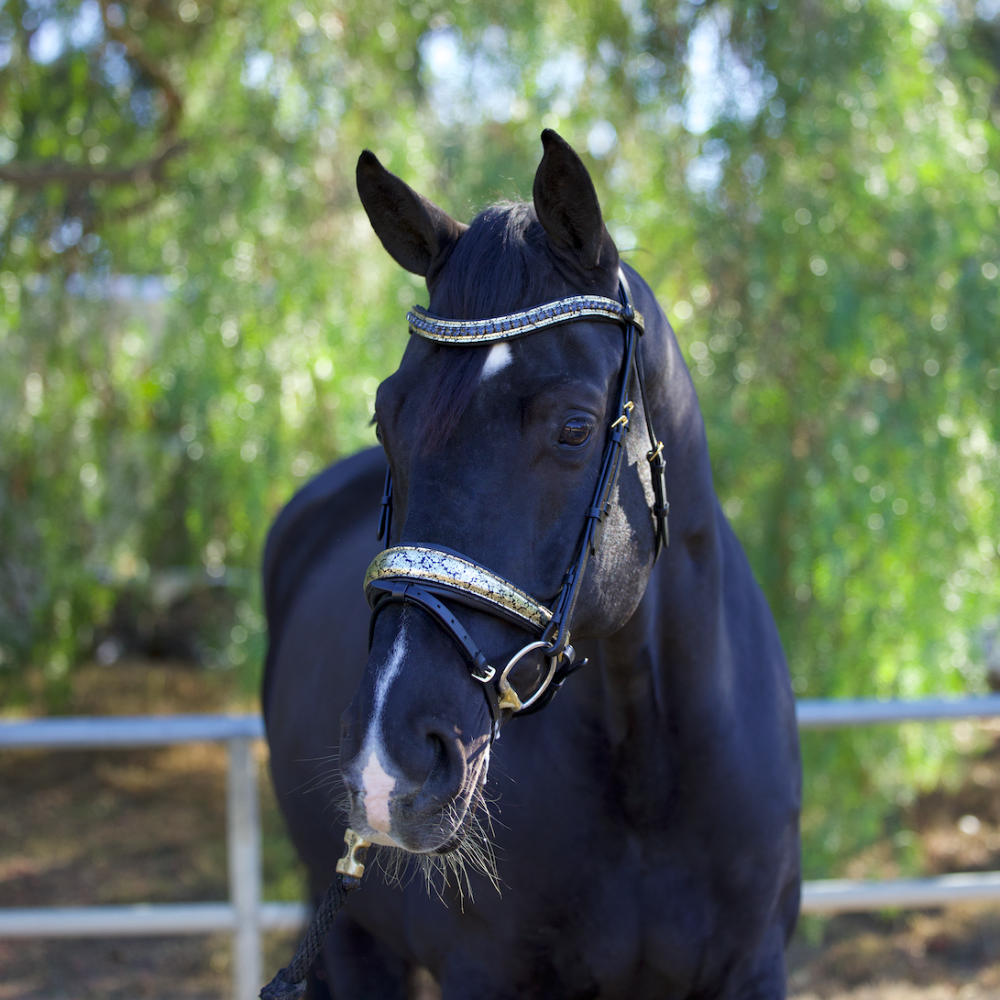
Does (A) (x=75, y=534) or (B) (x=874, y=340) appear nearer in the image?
(B) (x=874, y=340)

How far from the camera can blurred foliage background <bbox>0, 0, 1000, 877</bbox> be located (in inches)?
148

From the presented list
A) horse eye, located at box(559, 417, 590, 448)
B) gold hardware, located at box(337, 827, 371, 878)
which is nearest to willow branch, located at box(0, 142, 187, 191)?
horse eye, located at box(559, 417, 590, 448)

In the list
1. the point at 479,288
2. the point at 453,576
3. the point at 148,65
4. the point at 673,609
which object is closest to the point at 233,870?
the point at 673,609

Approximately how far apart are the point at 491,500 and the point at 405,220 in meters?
0.57

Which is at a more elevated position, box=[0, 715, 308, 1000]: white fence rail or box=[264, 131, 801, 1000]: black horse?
box=[264, 131, 801, 1000]: black horse

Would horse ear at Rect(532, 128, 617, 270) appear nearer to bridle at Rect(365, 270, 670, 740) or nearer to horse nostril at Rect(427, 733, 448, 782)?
bridle at Rect(365, 270, 670, 740)

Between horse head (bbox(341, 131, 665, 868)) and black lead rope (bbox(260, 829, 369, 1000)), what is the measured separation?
19 centimetres

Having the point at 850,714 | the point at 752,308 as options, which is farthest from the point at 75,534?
the point at 850,714

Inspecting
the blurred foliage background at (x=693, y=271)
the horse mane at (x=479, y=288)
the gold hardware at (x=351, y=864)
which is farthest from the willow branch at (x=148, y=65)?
the gold hardware at (x=351, y=864)

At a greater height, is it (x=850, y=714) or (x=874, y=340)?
(x=874, y=340)

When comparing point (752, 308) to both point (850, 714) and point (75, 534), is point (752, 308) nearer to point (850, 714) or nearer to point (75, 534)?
point (850, 714)

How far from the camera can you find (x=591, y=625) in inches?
55.6

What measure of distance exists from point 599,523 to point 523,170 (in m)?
3.29

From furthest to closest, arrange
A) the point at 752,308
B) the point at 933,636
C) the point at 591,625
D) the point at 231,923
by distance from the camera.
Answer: the point at 752,308, the point at 933,636, the point at 231,923, the point at 591,625
